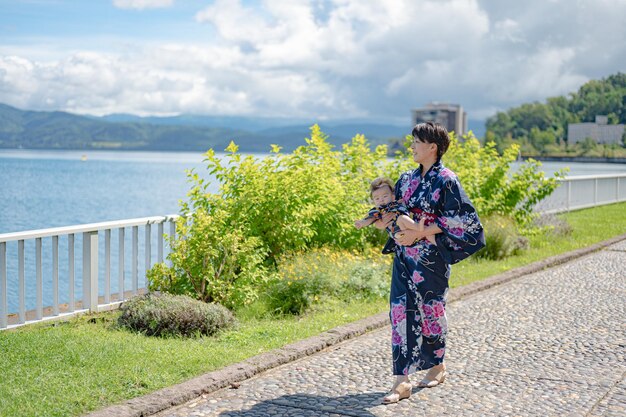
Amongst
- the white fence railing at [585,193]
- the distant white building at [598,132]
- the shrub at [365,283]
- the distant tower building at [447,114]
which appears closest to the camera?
the shrub at [365,283]

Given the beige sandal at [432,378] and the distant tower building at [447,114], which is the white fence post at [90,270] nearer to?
the beige sandal at [432,378]

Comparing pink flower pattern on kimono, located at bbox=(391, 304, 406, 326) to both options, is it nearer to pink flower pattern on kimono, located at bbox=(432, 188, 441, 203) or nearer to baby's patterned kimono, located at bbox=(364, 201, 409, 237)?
baby's patterned kimono, located at bbox=(364, 201, 409, 237)

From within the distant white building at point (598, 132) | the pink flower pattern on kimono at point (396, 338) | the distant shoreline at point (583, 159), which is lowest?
the pink flower pattern on kimono at point (396, 338)

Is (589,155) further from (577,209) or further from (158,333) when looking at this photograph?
A: (158,333)

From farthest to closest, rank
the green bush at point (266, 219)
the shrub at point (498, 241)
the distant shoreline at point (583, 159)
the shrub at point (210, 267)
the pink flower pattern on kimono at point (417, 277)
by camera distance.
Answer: the distant shoreline at point (583, 159) → the shrub at point (498, 241) → the green bush at point (266, 219) → the shrub at point (210, 267) → the pink flower pattern on kimono at point (417, 277)

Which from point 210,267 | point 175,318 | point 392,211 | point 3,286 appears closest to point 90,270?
point 3,286

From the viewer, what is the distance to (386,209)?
5.18 meters

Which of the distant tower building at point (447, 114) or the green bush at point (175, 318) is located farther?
the distant tower building at point (447, 114)

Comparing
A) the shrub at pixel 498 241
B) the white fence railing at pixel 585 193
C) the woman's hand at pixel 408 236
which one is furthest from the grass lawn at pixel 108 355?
the white fence railing at pixel 585 193

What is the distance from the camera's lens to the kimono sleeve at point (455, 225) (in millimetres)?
5016

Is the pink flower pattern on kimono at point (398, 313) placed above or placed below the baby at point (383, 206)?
below

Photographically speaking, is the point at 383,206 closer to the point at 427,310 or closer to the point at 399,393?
the point at 427,310

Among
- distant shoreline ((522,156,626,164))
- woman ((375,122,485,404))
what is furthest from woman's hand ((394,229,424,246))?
distant shoreline ((522,156,626,164))

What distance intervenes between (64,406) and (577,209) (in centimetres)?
1988
